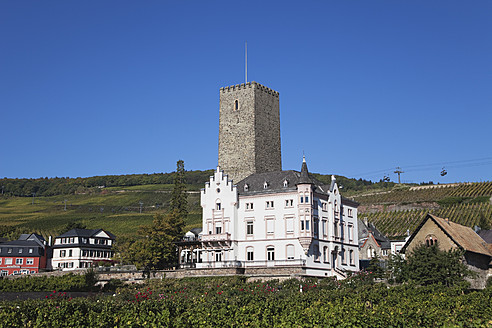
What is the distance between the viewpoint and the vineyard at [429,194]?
116 metres

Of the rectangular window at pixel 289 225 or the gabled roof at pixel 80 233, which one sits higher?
the gabled roof at pixel 80 233

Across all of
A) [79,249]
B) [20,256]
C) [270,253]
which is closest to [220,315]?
[270,253]

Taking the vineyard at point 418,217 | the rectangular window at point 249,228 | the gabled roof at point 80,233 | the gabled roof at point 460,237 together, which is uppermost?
the vineyard at point 418,217

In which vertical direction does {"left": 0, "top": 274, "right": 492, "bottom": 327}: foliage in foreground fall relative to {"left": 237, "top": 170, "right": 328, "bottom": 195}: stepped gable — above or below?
below

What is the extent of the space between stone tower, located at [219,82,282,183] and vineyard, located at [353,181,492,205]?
53908mm

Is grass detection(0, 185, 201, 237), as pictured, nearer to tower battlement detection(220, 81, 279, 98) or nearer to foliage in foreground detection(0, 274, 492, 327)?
tower battlement detection(220, 81, 279, 98)

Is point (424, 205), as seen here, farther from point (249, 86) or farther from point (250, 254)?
point (250, 254)

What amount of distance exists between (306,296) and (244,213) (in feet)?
90.5

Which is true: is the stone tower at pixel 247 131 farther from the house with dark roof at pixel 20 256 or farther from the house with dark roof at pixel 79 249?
the house with dark roof at pixel 20 256

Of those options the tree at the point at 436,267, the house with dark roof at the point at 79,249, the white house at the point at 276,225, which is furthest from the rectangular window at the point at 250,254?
the house with dark roof at the point at 79,249

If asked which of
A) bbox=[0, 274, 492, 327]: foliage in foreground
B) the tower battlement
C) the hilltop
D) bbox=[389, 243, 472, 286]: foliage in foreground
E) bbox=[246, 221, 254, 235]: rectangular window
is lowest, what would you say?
bbox=[0, 274, 492, 327]: foliage in foreground

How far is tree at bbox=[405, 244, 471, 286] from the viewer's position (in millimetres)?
45188

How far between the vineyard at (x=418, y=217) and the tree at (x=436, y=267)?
44.2 metres

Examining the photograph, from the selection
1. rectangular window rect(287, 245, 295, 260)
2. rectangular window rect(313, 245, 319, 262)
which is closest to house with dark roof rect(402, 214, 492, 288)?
rectangular window rect(313, 245, 319, 262)
